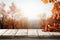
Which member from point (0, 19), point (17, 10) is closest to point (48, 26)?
point (17, 10)

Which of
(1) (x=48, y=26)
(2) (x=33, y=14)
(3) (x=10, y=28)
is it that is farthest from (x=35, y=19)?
(3) (x=10, y=28)

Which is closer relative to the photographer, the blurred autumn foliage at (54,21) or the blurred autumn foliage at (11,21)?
the blurred autumn foliage at (54,21)

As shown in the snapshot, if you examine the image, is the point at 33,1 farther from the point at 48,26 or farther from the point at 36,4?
the point at 48,26

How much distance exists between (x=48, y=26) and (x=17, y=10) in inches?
18.7

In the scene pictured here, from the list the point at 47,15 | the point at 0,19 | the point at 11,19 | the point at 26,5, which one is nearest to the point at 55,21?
the point at 47,15

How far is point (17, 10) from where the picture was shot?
7.44 ft

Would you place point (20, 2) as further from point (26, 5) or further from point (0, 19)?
point (0, 19)

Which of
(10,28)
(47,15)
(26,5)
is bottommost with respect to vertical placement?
(10,28)

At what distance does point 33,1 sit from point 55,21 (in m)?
0.41

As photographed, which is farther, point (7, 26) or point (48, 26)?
point (7, 26)

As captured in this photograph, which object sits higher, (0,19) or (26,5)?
(26,5)

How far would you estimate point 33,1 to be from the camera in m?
2.27

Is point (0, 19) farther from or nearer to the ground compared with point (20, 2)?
nearer to the ground

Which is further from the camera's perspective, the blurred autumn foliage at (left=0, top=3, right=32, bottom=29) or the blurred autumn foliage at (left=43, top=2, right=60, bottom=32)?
the blurred autumn foliage at (left=0, top=3, right=32, bottom=29)
